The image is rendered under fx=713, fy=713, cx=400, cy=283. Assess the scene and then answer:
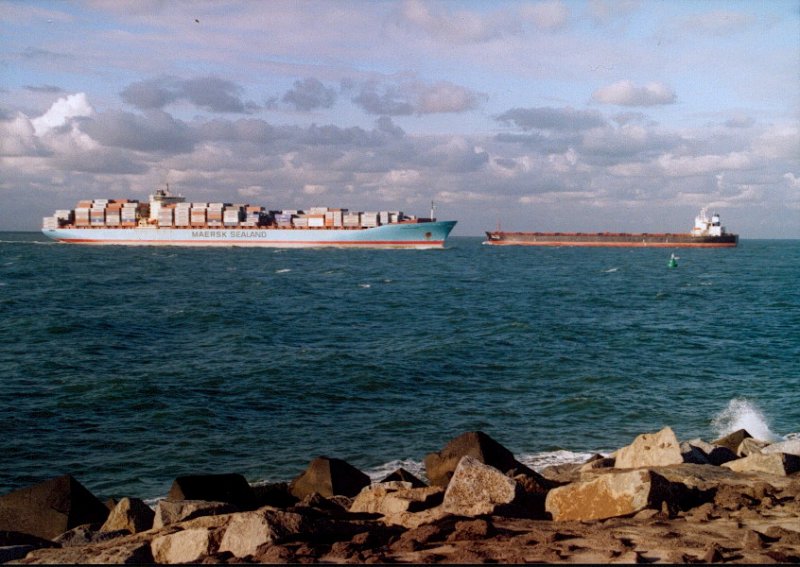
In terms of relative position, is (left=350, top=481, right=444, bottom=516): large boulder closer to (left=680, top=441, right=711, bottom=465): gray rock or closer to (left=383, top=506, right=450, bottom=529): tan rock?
(left=383, top=506, right=450, bottom=529): tan rock

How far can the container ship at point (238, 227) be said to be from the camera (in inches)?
4417

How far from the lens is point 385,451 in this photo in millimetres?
14047

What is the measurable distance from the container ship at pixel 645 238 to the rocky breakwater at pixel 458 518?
12730 centimetres

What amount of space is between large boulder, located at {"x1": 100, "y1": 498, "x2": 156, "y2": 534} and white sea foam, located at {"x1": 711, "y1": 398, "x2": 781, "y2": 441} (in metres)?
12.3

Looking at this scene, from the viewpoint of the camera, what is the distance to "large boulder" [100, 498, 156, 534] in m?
8.45

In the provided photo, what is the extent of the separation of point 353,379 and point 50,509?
11422 millimetres

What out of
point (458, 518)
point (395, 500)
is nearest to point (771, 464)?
point (458, 518)

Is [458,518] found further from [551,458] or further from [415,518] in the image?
[551,458]

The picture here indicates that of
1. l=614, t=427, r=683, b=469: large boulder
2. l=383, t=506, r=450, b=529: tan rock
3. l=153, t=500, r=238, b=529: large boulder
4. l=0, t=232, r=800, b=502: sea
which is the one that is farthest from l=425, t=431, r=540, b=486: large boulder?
l=153, t=500, r=238, b=529: large boulder

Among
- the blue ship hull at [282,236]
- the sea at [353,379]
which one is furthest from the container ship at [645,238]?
the sea at [353,379]

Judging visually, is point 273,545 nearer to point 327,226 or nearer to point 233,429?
point 233,429

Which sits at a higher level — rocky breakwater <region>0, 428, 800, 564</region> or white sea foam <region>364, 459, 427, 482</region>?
rocky breakwater <region>0, 428, 800, 564</region>

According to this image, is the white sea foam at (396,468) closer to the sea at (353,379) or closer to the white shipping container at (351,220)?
the sea at (353,379)

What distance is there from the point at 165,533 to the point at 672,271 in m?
73.7
